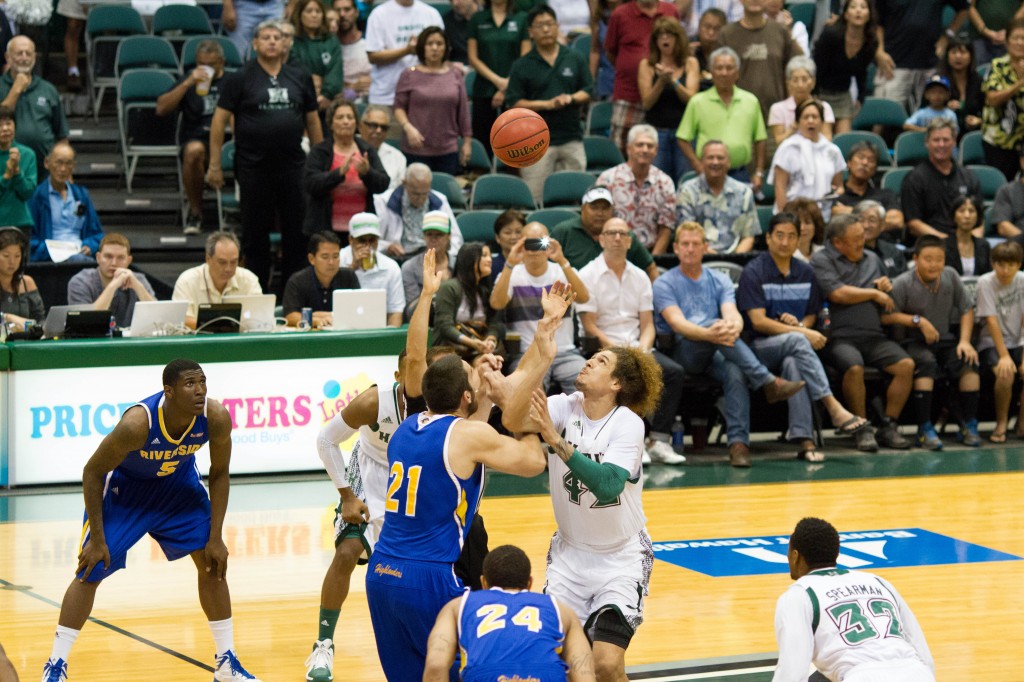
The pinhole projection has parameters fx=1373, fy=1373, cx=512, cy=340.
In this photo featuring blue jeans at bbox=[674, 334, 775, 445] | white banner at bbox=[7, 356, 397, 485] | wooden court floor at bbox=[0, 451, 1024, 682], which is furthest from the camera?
blue jeans at bbox=[674, 334, 775, 445]

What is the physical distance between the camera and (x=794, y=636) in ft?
15.0

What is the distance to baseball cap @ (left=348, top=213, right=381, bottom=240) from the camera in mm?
11523

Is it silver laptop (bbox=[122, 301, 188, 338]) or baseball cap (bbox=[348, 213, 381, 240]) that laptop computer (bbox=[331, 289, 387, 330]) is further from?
silver laptop (bbox=[122, 301, 188, 338])

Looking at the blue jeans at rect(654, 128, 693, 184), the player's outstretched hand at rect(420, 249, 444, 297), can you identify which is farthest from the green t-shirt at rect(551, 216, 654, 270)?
the player's outstretched hand at rect(420, 249, 444, 297)

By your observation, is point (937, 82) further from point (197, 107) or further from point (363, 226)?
point (197, 107)

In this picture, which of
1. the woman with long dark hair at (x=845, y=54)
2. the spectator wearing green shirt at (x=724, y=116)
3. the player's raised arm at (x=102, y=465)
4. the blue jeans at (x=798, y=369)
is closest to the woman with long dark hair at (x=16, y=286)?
the player's raised arm at (x=102, y=465)

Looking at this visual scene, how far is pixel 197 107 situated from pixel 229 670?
28.5 ft

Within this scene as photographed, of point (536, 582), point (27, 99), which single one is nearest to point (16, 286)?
point (27, 99)

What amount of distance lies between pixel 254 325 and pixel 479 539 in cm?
554

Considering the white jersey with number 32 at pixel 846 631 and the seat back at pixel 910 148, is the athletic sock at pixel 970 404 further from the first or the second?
the white jersey with number 32 at pixel 846 631

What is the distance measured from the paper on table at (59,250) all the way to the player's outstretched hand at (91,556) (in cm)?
677

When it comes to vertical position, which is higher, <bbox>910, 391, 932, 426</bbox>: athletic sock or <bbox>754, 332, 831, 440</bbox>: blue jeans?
<bbox>754, 332, 831, 440</bbox>: blue jeans

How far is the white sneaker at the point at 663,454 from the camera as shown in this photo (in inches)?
445

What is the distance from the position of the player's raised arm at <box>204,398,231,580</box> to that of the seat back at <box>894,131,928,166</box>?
10.9 metres
